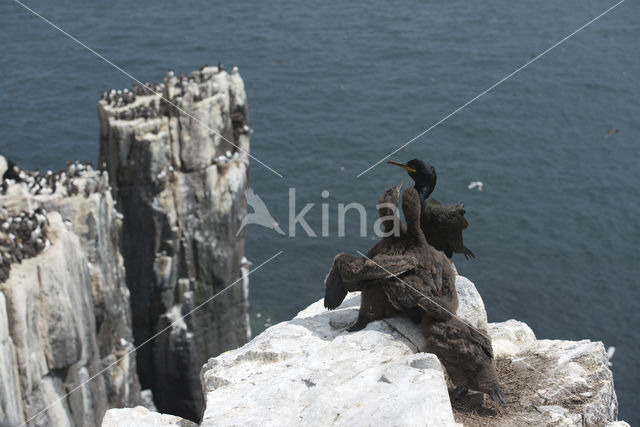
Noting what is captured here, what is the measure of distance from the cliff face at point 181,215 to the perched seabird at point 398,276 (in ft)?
71.2

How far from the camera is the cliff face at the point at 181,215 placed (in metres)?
31.7

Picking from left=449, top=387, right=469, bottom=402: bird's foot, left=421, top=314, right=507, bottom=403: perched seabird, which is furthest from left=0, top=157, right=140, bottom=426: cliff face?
left=421, top=314, right=507, bottom=403: perched seabird

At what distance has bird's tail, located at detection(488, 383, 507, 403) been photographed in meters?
9.74

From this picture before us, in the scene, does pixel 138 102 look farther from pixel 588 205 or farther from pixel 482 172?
pixel 588 205

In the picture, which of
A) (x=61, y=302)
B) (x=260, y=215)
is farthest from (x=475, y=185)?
(x=61, y=302)

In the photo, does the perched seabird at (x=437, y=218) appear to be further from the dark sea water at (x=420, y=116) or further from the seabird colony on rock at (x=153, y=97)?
the dark sea water at (x=420, y=116)

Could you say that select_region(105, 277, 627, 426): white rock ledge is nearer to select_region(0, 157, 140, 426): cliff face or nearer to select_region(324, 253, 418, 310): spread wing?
select_region(324, 253, 418, 310): spread wing

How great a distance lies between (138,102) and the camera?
109 ft

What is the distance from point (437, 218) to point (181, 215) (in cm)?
2199

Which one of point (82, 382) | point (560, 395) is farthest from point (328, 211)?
point (560, 395)

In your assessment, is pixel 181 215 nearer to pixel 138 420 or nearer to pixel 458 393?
pixel 138 420

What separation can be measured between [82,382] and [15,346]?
445 centimetres

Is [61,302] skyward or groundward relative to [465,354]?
groundward

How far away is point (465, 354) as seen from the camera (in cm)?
969
